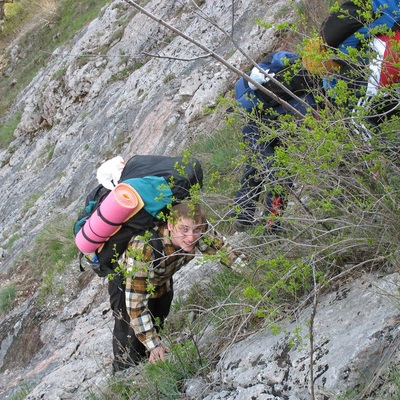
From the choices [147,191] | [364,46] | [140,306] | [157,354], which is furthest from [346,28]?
[157,354]

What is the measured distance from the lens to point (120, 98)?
1196 centimetres

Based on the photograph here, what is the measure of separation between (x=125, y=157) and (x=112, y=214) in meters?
6.93

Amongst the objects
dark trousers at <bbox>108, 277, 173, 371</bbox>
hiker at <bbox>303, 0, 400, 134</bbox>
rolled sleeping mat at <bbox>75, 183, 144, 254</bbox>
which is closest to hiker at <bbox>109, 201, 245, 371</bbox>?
dark trousers at <bbox>108, 277, 173, 371</bbox>

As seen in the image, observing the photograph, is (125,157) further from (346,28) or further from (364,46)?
(364,46)

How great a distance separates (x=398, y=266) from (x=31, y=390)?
3.18m

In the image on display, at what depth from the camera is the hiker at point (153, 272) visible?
2998 mm

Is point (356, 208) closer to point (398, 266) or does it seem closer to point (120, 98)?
point (398, 266)

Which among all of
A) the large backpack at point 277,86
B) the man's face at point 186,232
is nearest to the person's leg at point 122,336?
the man's face at point 186,232

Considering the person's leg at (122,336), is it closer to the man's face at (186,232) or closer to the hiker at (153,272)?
the hiker at (153,272)

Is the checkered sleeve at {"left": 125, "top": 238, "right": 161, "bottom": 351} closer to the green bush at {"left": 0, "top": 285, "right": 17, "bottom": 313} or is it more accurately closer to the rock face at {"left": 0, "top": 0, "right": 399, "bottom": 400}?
the rock face at {"left": 0, "top": 0, "right": 399, "bottom": 400}

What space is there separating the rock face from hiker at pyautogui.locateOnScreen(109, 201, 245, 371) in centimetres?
33

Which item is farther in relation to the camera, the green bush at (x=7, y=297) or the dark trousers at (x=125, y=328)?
the green bush at (x=7, y=297)

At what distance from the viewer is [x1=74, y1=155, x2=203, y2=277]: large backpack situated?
3141 mm

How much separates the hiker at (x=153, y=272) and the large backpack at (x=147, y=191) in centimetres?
6
